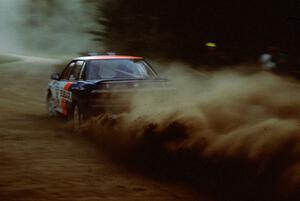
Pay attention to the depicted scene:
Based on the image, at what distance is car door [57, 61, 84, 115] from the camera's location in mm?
10172

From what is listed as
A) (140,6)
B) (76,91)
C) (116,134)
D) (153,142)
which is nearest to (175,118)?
(153,142)

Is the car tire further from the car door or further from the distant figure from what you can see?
the distant figure

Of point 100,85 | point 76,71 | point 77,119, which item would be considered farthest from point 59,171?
point 76,71

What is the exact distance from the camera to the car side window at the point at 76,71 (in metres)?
10.3

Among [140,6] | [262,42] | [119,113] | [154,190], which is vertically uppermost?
[140,6]

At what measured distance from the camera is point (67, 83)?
10461mm

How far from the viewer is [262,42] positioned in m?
14.7

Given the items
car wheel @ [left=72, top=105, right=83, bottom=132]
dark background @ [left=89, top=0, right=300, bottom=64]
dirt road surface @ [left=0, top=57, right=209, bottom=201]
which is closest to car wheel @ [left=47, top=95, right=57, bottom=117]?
dirt road surface @ [left=0, top=57, right=209, bottom=201]

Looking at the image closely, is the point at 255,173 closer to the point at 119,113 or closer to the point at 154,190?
the point at 154,190

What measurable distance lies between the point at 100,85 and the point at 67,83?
1.73m

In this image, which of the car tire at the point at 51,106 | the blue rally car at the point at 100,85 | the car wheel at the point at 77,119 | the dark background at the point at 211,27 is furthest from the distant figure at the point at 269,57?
the car wheel at the point at 77,119

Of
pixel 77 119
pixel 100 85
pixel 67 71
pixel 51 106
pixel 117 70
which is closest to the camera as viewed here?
pixel 100 85

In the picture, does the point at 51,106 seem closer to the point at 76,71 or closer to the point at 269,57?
the point at 76,71

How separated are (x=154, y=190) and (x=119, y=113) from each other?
3219mm
